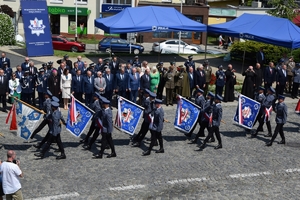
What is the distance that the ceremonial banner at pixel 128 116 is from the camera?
47.8 feet

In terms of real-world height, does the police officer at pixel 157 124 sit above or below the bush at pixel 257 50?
below

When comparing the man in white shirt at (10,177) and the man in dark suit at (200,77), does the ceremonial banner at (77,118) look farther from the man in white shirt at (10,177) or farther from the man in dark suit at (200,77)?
the man in dark suit at (200,77)

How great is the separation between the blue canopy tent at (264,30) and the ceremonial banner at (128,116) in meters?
10.9

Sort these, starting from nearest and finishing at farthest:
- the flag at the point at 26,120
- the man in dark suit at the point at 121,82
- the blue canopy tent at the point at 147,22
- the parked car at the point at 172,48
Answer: the flag at the point at 26,120 → the man in dark suit at the point at 121,82 → the blue canopy tent at the point at 147,22 → the parked car at the point at 172,48

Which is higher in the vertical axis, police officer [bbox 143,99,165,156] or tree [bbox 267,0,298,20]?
tree [bbox 267,0,298,20]

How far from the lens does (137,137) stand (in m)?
15.2

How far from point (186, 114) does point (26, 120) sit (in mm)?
4896

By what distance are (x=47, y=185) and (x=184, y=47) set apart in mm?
26299

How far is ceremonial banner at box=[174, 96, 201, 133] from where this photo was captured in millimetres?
15273

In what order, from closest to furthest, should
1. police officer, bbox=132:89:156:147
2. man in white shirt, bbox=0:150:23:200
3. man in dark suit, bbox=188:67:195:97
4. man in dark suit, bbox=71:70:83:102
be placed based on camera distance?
man in white shirt, bbox=0:150:23:200 < police officer, bbox=132:89:156:147 < man in dark suit, bbox=71:70:83:102 < man in dark suit, bbox=188:67:195:97

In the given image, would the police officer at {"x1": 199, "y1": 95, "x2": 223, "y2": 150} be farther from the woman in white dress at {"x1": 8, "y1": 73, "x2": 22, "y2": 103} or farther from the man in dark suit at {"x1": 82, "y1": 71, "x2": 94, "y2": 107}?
the woman in white dress at {"x1": 8, "y1": 73, "x2": 22, "y2": 103}

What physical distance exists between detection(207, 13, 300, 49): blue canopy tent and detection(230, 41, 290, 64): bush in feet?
6.42

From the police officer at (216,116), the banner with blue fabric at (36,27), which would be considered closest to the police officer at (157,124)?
the police officer at (216,116)

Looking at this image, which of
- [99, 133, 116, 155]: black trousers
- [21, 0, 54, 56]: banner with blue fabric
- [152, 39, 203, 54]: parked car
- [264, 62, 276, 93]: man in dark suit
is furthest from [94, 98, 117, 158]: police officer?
[152, 39, 203, 54]: parked car
